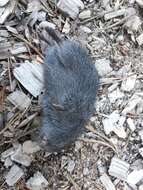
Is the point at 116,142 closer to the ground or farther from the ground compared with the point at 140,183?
farther from the ground

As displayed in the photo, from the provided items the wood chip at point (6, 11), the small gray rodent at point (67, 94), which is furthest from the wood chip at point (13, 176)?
the wood chip at point (6, 11)

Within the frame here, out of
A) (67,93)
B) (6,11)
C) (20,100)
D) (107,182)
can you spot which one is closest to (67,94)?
(67,93)

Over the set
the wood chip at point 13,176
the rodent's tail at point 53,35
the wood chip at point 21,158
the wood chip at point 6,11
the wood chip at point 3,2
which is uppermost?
the wood chip at point 3,2

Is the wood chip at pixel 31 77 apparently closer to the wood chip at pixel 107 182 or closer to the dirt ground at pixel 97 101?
the dirt ground at pixel 97 101

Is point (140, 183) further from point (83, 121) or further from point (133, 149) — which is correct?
point (83, 121)

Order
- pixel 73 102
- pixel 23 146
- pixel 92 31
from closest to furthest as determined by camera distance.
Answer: pixel 73 102, pixel 23 146, pixel 92 31

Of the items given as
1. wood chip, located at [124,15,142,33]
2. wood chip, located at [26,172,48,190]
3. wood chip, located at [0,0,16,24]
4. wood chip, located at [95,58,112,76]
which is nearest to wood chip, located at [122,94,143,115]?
wood chip, located at [95,58,112,76]

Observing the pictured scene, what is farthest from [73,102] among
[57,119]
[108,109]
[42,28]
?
[42,28]
